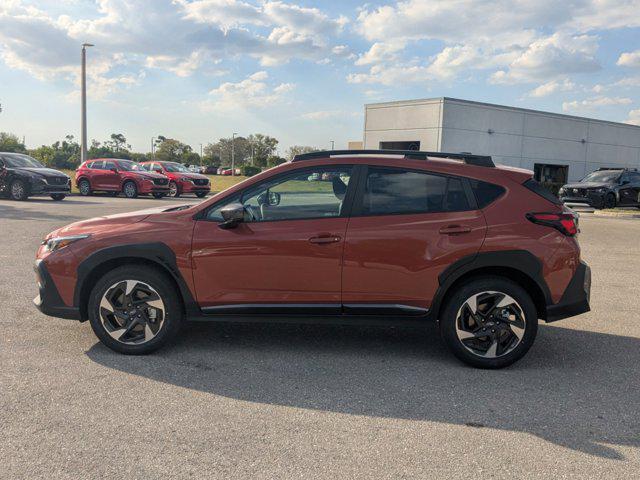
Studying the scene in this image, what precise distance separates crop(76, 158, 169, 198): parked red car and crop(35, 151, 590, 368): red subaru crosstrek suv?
2031 centimetres

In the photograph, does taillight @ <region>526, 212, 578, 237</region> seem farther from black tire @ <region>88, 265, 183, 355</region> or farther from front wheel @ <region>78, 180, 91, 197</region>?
front wheel @ <region>78, 180, 91, 197</region>

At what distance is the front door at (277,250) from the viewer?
4324 mm

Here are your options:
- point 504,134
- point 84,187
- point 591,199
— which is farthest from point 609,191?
point 84,187

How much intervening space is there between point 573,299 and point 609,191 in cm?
1876

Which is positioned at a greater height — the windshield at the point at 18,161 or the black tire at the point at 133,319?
the windshield at the point at 18,161

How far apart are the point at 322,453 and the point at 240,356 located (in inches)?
66.5

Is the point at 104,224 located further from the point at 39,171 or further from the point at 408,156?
the point at 39,171

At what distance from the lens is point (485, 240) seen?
14.0ft

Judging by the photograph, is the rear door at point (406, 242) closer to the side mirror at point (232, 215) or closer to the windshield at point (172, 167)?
the side mirror at point (232, 215)

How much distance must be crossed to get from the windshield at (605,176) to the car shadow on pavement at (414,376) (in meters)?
18.5

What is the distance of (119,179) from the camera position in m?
24.5

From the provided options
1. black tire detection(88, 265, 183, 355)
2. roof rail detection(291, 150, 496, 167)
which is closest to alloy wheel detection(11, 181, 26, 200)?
black tire detection(88, 265, 183, 355)

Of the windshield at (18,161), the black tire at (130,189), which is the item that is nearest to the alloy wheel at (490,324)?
the windshield at (18,161)

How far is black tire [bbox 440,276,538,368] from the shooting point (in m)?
4.28
